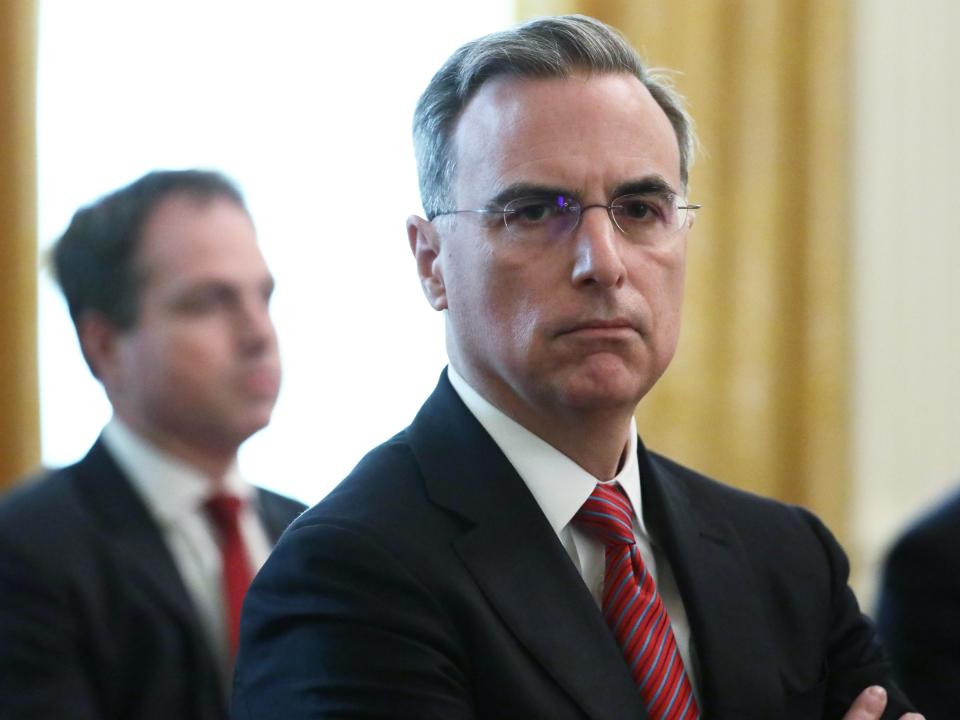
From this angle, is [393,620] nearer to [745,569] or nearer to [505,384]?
[505,384]

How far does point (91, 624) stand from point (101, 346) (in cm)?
71

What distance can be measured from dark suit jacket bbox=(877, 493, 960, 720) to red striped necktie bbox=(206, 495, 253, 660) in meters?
1.25

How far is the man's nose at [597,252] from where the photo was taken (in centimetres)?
190

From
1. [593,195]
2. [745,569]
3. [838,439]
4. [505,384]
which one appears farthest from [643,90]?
[838,439]

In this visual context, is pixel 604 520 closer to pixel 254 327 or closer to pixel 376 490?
pixel 376 490

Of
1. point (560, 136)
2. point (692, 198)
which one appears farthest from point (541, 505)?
point (692, 198)

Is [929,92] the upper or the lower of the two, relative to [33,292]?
upper

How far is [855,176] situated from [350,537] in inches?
152

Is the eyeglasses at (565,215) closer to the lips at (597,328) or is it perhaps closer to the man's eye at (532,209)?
the man's eye at (532,209)

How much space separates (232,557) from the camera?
103 inches

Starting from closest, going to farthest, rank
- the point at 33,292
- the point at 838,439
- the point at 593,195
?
the point at 593,195 → the point at 33,292 → the point at 838,439

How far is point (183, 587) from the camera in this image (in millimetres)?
2447

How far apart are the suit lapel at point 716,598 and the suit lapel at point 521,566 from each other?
7.1 inches

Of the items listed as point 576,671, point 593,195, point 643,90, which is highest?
point 643,90
